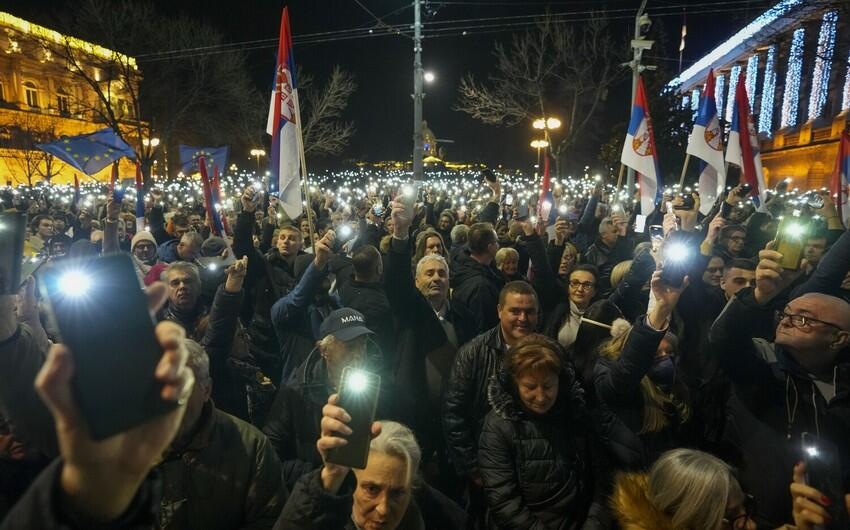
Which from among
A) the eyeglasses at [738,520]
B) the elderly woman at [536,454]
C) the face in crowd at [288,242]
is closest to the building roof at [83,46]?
the face in crowd at [288,242]

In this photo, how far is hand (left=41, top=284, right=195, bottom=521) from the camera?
0.88m

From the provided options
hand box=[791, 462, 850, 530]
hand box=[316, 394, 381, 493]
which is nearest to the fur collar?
hand box=[791, 462, 850, 530]

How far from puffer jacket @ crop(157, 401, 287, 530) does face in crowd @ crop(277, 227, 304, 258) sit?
393 centimetres

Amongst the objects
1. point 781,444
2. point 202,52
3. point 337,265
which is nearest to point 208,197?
point 337,265

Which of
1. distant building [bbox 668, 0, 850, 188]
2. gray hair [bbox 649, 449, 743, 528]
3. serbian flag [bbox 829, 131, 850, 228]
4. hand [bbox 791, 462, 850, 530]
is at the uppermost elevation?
distant building [bbox 668, 0, 850, 188]

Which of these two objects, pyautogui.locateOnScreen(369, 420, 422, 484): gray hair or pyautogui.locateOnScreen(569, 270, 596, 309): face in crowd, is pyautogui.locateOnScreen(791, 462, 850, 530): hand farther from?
pyautogui.locateOnScreen(569, 270, 596, 309): face in crowd

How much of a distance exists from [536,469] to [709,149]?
21.7 ft

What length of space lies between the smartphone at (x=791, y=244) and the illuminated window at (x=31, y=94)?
66.7 metres

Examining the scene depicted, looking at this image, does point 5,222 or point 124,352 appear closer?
point 124,352

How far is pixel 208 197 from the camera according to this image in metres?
7.37

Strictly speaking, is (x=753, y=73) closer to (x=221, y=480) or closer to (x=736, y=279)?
(x=736, y=279)

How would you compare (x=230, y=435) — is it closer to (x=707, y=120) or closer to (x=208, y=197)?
(x=208, y=197)

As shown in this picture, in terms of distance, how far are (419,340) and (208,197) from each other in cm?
459

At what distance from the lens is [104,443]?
0.89 metres
